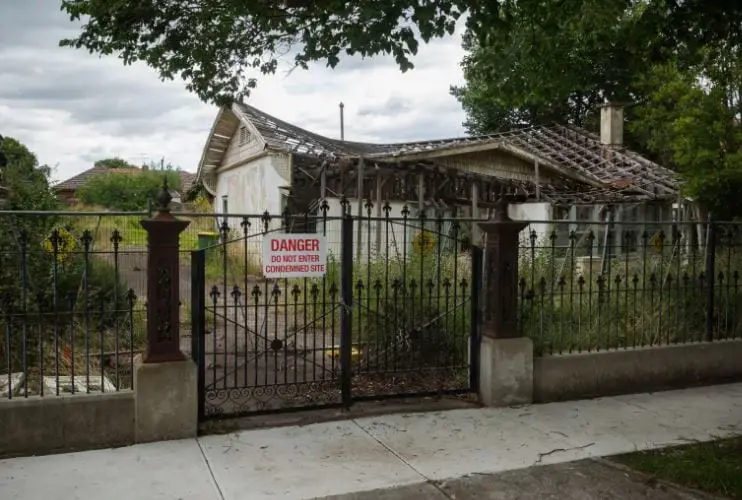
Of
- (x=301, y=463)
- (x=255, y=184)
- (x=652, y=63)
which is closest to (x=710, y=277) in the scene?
(x=652, y=63)

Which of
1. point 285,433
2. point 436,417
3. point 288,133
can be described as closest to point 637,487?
point 436,417

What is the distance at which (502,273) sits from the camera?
6.40m

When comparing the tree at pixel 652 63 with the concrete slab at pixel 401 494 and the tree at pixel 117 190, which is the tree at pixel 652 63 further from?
the tree at pixel 117 190

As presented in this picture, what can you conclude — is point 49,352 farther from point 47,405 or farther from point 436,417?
point 436,417

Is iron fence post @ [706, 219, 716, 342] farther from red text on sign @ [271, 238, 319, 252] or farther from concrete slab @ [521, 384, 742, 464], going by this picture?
red text on sign @ [271, 238, 319, 252]

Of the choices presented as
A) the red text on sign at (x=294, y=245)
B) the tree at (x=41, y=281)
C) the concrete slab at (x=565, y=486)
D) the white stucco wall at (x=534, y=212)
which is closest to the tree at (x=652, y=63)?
the red text on sign at (x=294, y=245)

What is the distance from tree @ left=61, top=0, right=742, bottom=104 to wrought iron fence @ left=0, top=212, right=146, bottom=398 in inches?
82.2

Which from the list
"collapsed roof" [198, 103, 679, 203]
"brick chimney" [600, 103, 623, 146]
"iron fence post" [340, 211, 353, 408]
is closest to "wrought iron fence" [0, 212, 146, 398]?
"iron fence post" [340, 211, 353, 408]

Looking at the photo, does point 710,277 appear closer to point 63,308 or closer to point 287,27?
point 287,27

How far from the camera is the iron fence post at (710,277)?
24.8 ft

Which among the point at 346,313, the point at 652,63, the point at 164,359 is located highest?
the point at 652,63

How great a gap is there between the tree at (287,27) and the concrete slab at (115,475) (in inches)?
147

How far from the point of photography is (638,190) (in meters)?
16.4

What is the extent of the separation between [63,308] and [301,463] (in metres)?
4.04
